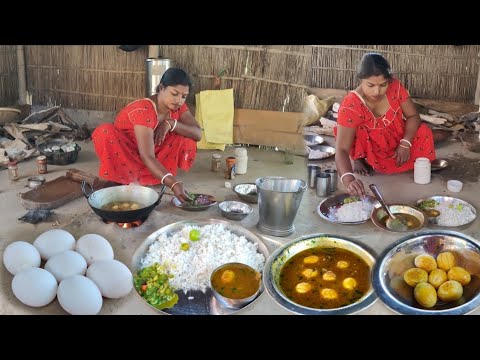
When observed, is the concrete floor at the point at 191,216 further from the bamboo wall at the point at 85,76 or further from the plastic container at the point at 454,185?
the bamboo wall at the point at 85,76

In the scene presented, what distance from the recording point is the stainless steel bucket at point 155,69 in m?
2.25

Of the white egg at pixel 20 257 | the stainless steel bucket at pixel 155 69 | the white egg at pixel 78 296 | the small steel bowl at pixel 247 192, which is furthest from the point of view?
the small steel bowl at pixel 247 192

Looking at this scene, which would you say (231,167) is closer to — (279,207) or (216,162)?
(216,162)

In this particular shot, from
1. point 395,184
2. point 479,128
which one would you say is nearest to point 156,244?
point 395,184

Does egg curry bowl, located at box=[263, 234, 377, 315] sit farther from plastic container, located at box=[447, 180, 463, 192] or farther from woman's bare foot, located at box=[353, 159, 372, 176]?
plastic container, located at box=[447, 180, 463, 192]

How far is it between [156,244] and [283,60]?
107cm

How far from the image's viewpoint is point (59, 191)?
93.3 inches

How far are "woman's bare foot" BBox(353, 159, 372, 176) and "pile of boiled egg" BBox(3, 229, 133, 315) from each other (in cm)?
119

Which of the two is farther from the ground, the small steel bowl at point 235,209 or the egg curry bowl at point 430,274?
the small steel bowl at point 235,209

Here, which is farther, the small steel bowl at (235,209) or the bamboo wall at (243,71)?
the small steel bowl at (235,209)

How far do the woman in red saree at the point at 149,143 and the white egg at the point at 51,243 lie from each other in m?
0.39

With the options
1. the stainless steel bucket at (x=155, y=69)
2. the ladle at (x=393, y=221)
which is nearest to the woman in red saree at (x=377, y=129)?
the ladle at (x=393, y=221)

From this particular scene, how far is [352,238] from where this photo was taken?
2191 millimetres

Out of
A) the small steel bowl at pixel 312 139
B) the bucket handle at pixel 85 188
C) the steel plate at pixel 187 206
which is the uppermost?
the small steel bowl at pixel 312 139
